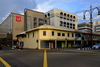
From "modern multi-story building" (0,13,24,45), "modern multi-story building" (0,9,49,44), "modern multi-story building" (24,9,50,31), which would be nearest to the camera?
"modern multi-story building" (0,13,24,45)

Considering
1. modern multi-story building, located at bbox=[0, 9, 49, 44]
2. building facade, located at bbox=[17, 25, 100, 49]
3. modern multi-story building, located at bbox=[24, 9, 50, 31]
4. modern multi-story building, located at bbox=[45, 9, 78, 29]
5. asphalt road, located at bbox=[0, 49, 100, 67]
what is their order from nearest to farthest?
asphalt road, located at bbox=[0, 49, 100, 67]
building facade, located at bbox=[17, 25, 100, 49]
modern multi-story building, located at bbox=[0, 9, 49, 44]
modern multi-story building, located at bbox=[24, 9, 50, 31]
modern multi-story building, located at bbox=[45, 9, 78, 29]

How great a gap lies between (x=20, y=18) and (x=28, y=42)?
2512 cm

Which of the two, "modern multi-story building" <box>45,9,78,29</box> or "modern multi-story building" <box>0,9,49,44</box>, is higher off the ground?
"modern multi-story building" <box>45,9,78,29</box>

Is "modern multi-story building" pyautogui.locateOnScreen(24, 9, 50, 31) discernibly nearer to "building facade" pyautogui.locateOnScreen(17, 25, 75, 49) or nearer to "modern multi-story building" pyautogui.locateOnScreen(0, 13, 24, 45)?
"modern multi-story building" pyautogui.locateOnScreen(0, 13, 24, 45)

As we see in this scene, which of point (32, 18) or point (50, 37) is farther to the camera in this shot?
point (32, 18)

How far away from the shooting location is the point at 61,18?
8588 centimetres

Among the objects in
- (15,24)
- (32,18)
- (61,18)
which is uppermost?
(61,18)

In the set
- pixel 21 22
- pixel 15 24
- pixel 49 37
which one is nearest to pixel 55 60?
pixel 49 37

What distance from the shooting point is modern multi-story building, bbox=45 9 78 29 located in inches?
3201

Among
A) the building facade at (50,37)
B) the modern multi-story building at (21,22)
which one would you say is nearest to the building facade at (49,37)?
the building facade at (50,37)

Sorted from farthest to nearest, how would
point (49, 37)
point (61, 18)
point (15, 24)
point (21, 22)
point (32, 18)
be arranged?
1. point (61, 18)
2. point (32, 18)
3. point (21, 22)
4. point (15, 24)
5. point (49, 37)

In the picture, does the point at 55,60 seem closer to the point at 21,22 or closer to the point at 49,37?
the point at 49,37

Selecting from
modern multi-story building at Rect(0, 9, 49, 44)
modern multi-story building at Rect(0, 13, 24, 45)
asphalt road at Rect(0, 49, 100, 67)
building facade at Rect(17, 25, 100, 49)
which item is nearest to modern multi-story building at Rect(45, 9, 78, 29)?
modern multi-story building at Rect(0, 9, 49, 44)

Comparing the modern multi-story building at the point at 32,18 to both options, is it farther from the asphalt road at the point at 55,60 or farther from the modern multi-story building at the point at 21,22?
the asphalt road at the point at 55,60
